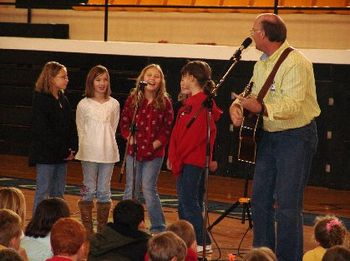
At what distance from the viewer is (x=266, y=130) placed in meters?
6.20

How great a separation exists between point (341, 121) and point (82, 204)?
5553 mm

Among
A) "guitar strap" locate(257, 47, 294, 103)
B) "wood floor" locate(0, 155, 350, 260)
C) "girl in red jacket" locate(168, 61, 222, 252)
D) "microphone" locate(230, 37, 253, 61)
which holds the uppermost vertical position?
"microphone" locate(230, 37, 253, 61)

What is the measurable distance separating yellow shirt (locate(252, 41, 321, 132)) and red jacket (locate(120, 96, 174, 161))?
190cm

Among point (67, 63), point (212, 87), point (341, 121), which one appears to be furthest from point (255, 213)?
point (67, 63)

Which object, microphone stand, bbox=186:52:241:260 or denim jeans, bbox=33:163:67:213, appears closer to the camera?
microphone stand, bbox=186:52:241:260

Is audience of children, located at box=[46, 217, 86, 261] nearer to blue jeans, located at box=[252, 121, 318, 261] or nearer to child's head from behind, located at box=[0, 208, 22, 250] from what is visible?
child's head from behind, located at box=[0, 208, 22, 250]

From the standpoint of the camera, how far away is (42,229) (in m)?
5.67

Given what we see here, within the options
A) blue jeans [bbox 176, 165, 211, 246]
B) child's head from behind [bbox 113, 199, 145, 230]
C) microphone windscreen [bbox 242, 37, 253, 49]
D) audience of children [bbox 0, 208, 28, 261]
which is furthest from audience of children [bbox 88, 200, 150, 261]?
blue jeans [bbox 176, 165, 211, 246]

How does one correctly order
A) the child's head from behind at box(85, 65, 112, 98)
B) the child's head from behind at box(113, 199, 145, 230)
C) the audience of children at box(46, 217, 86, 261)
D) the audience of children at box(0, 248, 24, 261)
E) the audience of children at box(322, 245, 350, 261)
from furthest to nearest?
the child's head from behind at box(85, 65, 112, 98) → the child's head from behind at box(113, 199, 145, 230) → the audience of children at box(46, 217, 86, 261) → the audience of children at box(322, 245, 350, 261) → the audience of children at box(0, 248, 24, 261)

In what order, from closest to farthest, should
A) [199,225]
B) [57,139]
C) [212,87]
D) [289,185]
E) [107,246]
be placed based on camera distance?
[107,246] → [289,185] → [212,87] → [199,225] → [57,139]

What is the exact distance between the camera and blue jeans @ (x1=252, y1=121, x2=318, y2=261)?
6.05 meters

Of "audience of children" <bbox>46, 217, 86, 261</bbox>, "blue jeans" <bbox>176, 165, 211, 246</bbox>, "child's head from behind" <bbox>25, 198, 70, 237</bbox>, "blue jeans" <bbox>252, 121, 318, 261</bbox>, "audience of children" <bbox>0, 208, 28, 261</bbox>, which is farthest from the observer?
"blue jeans" <bbox>176, 165, 211, 246</bbox>

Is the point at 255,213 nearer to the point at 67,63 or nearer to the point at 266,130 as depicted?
the point at 266,130

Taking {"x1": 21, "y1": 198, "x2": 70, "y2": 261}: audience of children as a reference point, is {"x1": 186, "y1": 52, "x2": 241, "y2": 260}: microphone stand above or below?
above
